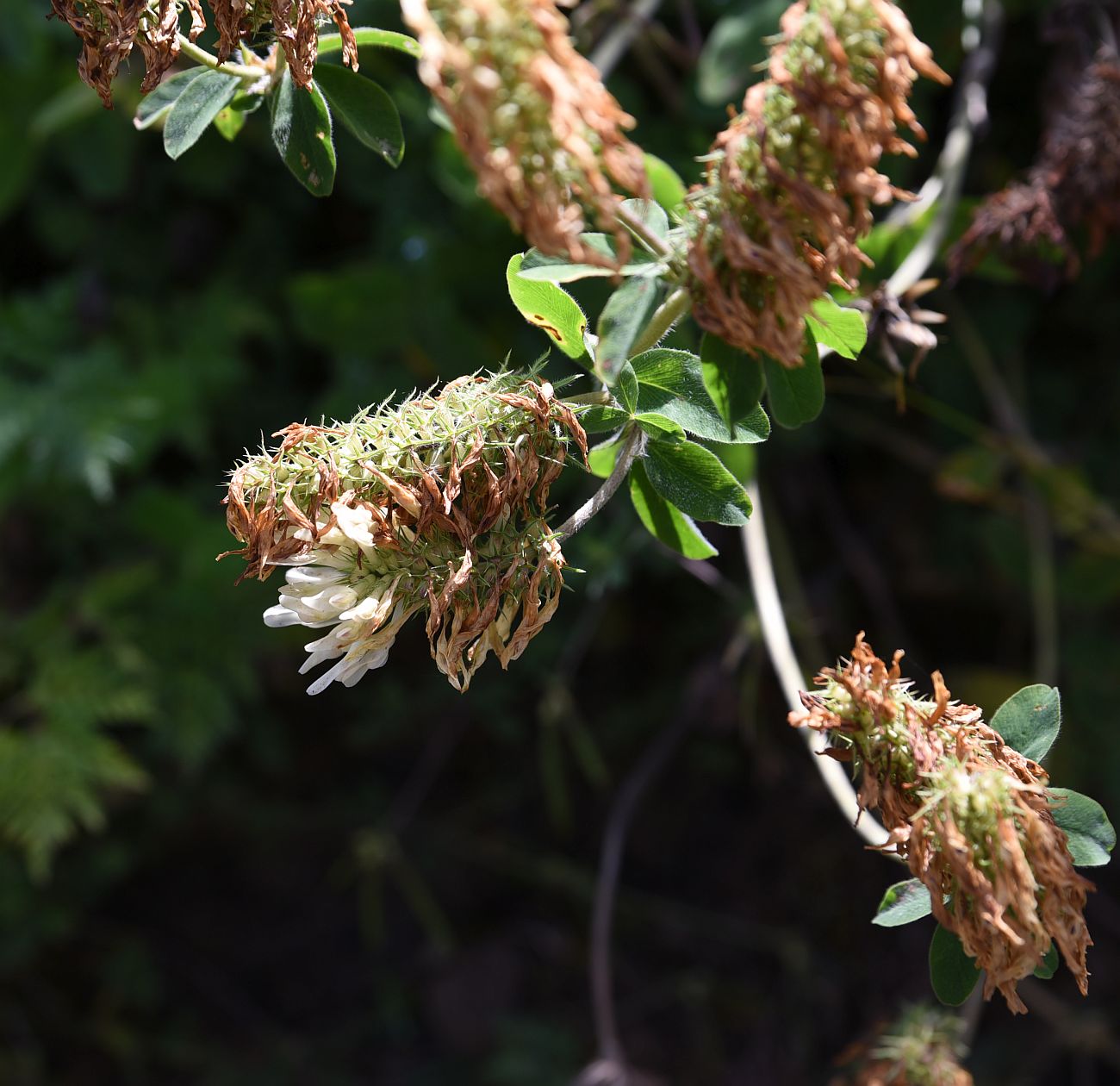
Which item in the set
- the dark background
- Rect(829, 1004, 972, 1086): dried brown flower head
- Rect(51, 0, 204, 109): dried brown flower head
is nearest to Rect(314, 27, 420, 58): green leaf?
Rect(51, 0, 204, 109): dried brown flower head

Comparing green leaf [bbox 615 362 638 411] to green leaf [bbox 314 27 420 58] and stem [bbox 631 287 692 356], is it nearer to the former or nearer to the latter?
stem [bbox 631 287 692 356]

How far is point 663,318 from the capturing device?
67cm

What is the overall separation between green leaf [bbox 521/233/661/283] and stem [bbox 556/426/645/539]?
0.43 ft

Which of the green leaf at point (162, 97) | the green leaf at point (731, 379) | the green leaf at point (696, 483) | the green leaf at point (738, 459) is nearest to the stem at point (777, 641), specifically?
the green leaf at point (738, 459)

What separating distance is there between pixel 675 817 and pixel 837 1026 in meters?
0.51

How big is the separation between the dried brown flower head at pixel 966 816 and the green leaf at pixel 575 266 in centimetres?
28

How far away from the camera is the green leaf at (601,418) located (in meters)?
0.73

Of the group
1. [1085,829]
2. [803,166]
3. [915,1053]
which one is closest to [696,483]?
[803,166]

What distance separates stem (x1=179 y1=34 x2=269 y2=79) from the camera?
0.73m

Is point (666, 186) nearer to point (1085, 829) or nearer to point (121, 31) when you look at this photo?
point (121, 31)

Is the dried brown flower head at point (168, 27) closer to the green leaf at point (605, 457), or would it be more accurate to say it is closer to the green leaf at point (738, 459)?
the green leaf at point (605, 457)

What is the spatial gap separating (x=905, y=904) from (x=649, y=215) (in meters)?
0.50

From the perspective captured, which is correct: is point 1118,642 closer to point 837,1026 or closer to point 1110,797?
point 1110,797

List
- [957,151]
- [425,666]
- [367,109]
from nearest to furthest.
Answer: [367,109], [957,151], [425,666]
